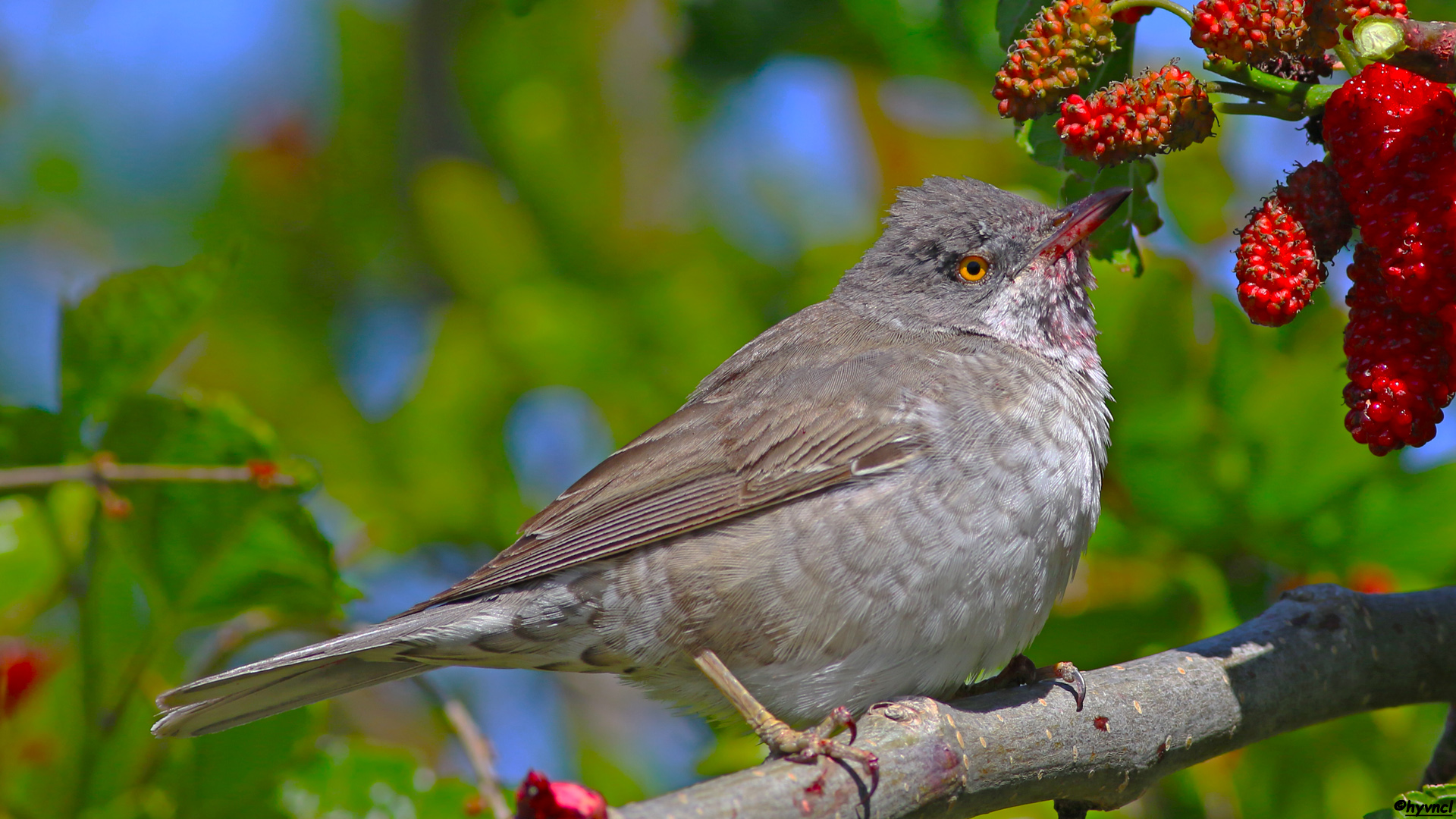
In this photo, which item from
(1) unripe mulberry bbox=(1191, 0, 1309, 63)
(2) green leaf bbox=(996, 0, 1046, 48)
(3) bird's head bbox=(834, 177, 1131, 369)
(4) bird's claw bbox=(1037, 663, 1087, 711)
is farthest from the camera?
(3) bird's head bbox=(834, 177, 1131, 369)

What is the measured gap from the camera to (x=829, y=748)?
2.27 metres

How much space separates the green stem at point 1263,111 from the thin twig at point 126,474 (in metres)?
2.35

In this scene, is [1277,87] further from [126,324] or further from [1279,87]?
[126,324]

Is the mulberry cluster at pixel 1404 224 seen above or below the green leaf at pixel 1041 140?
below

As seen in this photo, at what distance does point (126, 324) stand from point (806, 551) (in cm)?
187

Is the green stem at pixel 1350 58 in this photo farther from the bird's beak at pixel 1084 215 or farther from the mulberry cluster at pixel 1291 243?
the bird's beak at pixel 1084 215

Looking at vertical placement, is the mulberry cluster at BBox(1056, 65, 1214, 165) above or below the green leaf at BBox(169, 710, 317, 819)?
above

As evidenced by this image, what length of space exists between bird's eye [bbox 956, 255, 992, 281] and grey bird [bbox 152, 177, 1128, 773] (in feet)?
0.84

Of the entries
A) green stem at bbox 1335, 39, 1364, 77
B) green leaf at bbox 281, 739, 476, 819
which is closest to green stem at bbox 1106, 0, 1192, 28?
green stem at bbox 1335, 39, 1364, 77

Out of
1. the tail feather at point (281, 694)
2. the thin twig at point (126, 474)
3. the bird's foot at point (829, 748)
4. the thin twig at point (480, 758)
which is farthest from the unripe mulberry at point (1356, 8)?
the tail feather at point (281, 694)

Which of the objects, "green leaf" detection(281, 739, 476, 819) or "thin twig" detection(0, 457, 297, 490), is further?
"green leaf" detection(281, 739, 476, 819)

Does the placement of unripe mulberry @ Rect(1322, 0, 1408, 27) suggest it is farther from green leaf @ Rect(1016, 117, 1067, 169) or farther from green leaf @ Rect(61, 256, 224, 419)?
green leaf @ Rect(61, 256, 224, 419)

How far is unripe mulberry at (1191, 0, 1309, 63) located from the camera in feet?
7.03

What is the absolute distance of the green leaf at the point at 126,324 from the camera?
3154 millimetres
